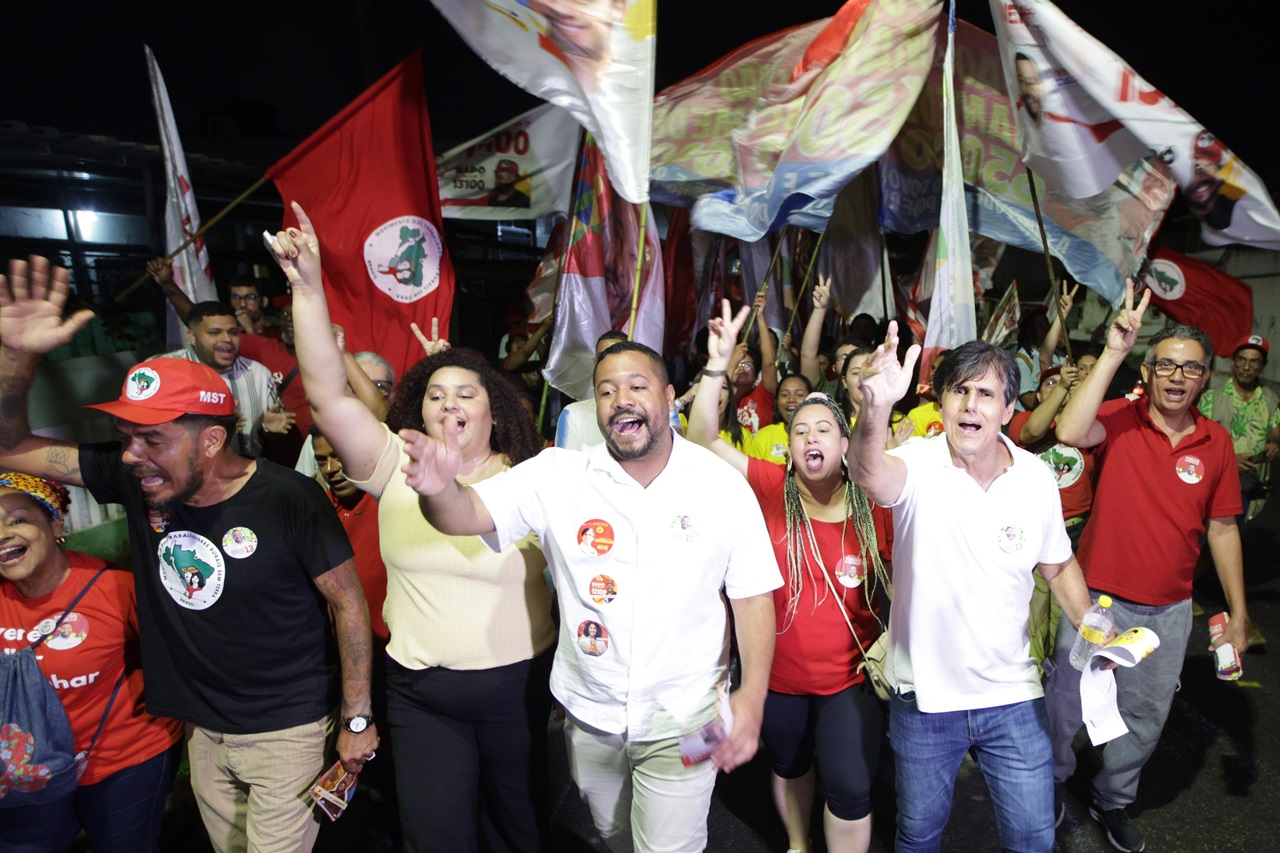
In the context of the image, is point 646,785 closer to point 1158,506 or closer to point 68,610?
point 68,610

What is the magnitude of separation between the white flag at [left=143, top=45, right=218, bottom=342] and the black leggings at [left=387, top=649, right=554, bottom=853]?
3943 mm

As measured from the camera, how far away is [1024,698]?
251 centimetres

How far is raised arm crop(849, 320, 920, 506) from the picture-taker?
7.01ft

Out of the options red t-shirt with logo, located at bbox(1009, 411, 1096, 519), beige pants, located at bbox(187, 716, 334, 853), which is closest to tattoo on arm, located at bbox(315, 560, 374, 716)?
beige pants, located at bbox(187, 716, 334, 853)

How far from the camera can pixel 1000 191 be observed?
5168 mm

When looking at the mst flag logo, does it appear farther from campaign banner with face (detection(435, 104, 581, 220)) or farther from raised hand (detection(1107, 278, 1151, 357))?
raised hand (detection(1107, 278, 1151, 357))

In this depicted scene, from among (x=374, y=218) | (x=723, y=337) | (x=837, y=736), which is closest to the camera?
(x=837, y=736)

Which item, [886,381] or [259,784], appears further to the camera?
[259,784]

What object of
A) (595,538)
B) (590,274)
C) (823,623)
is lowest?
(823,623)

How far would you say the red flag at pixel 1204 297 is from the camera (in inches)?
227

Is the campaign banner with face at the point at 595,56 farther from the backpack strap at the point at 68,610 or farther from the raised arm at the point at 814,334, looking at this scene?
the raised arm at the point at 814,334

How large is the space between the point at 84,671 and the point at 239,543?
0.68m

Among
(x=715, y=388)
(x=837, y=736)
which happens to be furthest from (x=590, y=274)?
(x=837, y=736)

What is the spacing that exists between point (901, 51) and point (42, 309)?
13.2 ft
